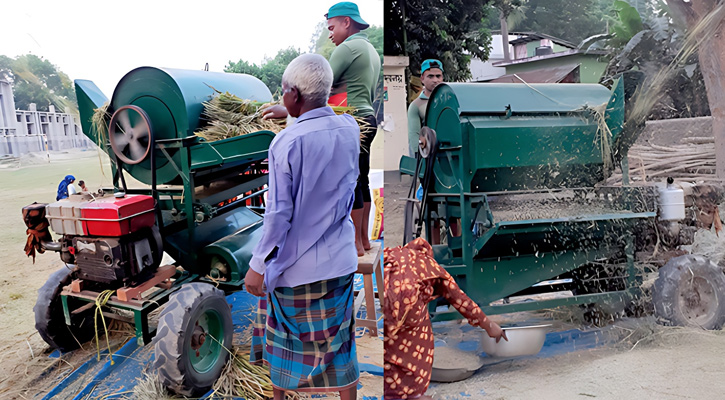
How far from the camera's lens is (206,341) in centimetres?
218

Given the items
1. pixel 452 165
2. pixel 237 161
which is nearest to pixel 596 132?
pixel 452 165

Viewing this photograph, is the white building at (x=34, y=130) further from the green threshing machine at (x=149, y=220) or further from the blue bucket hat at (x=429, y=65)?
the blue bucket hat at (x=429, y=65)

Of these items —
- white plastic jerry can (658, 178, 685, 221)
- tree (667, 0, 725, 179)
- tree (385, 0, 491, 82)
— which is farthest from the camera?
tree (667, 0, 725, 179)

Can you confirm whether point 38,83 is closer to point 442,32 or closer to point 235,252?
point 235,252

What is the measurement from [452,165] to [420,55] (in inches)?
20.4

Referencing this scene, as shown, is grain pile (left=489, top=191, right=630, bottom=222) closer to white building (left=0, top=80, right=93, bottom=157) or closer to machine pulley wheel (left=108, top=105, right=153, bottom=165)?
machine pulley wheel (left=108, top=105, right=153, bottom=165)

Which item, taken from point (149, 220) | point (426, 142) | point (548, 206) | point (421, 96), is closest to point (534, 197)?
point (548, 206)

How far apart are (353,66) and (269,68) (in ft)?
1.48

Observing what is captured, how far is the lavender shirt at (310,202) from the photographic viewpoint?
56.9 inches

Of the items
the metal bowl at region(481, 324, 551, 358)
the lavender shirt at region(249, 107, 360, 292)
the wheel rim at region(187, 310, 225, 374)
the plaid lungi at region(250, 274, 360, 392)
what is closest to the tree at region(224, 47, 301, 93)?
the lavender shirt at region(249, 107, 360, 292)

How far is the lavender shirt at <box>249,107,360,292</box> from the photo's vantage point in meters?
1.45

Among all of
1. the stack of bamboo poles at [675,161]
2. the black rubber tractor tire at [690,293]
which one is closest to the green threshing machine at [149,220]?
the stack of bamboo poles at [675,161]

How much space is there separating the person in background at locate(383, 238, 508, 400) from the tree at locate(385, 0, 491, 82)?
0.81 meters

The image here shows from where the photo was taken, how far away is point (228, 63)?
78.9 inches
